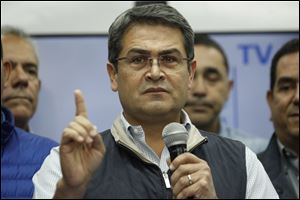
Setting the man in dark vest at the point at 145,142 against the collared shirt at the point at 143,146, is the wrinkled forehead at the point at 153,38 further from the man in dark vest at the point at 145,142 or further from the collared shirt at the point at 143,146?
the collared shirt at the point at 143,146

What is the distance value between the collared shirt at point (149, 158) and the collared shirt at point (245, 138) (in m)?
1.06

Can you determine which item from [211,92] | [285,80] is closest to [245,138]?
[211,92]

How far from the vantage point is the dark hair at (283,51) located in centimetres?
269

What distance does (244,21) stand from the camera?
121 inches

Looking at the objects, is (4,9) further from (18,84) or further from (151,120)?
(151,120)

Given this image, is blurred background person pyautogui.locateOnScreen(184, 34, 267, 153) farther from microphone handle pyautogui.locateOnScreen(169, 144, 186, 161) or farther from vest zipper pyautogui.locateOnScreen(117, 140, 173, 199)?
microphone handle pyautogui.locateOnScreen(169, 144, 186, 161)

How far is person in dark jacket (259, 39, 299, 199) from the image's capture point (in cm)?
231

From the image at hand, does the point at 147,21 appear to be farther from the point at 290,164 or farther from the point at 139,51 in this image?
the point at 290,164

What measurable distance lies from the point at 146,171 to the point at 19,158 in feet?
1.78

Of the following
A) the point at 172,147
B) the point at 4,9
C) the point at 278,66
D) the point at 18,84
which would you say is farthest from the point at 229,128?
the point at 172,147

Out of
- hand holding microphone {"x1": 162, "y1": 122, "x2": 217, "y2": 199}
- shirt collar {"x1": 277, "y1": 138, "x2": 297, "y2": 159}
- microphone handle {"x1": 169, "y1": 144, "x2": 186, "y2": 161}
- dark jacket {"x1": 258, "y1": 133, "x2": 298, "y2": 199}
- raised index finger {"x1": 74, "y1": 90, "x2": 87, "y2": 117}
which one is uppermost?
raised index finger {"x1": 74, "y1": 90, "x2": 87, "y2": 117}

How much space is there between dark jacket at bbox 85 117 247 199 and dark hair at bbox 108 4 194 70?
0.95 ft

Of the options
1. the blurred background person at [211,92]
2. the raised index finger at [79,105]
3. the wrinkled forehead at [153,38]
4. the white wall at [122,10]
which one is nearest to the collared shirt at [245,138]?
the blurred background person at [211,92]

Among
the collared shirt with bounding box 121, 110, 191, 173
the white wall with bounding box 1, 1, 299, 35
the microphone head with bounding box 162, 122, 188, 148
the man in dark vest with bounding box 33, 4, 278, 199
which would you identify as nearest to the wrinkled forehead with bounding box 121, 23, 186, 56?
the man in dark vest with bounding box 33, 4, 278, 199
